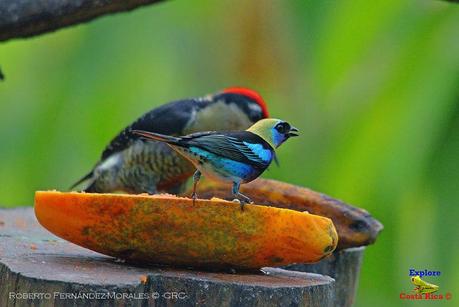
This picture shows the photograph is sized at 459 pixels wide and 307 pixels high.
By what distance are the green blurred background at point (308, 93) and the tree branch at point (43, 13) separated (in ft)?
12.1

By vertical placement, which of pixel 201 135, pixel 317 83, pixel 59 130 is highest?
pixel 317 83

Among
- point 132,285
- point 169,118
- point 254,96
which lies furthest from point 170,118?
point 132,285

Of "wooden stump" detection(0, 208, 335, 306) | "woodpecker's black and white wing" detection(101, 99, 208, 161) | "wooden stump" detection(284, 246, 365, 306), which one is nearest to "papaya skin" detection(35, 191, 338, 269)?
"wooden stump" detection(0, 208, 335, 306)

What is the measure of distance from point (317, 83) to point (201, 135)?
6.65 m

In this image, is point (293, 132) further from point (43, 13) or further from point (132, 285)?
point (43, 13)

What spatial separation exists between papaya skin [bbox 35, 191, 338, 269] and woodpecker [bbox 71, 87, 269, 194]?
6.15 feet

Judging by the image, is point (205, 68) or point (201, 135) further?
point (205, 68)

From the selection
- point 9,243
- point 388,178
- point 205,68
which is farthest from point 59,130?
point 9,243

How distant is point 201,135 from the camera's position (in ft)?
8.74

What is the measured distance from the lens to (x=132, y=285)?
2.29 m

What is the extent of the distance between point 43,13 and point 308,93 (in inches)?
247

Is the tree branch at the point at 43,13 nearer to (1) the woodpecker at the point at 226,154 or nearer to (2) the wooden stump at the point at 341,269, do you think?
(1) the woodpecker at the point at 226,154

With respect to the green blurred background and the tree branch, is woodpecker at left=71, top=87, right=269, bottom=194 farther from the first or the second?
the green blurred background

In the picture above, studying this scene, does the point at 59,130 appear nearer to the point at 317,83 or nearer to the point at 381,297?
the point at 317,83
